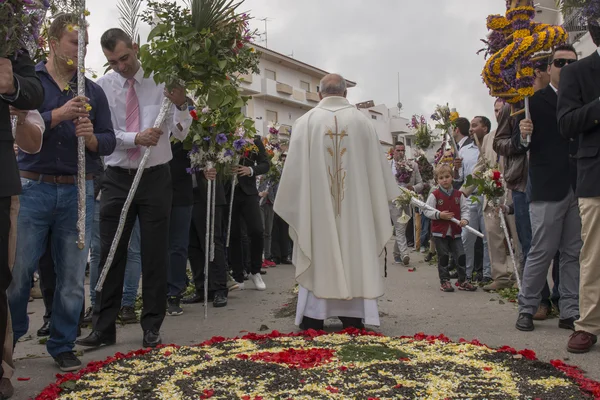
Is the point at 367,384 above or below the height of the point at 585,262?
below

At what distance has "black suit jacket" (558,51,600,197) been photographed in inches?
218

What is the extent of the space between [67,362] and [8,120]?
1925 mm

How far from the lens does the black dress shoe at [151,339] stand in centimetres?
593

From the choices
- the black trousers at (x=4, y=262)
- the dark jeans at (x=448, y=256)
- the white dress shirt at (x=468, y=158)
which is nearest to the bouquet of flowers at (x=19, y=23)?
the black trousers at (x=4, y=262)

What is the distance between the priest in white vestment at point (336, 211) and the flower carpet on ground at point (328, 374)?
3.27 ft

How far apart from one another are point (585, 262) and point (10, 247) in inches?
173

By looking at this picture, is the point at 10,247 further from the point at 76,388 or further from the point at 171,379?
the point at 171,379

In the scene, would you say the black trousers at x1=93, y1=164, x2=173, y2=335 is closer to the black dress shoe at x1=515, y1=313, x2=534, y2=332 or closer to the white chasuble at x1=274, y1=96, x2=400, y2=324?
the white chasuble at x1=274, y1=96, x2=400, y2=324

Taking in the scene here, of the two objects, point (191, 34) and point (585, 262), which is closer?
point (585, 262)

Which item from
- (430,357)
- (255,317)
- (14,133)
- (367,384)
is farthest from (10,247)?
(255,317)

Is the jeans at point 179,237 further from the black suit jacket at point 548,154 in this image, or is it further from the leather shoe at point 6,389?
the black suit jacket at point 548,154

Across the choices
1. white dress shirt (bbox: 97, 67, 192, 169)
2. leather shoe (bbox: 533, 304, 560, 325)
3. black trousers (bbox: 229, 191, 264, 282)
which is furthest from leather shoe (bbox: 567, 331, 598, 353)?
black trousers (bbox: 229, 191, 264, 282)

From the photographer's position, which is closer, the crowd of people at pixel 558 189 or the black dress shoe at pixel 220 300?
the crowd of people at pixel 558 189

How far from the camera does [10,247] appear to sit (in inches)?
177
